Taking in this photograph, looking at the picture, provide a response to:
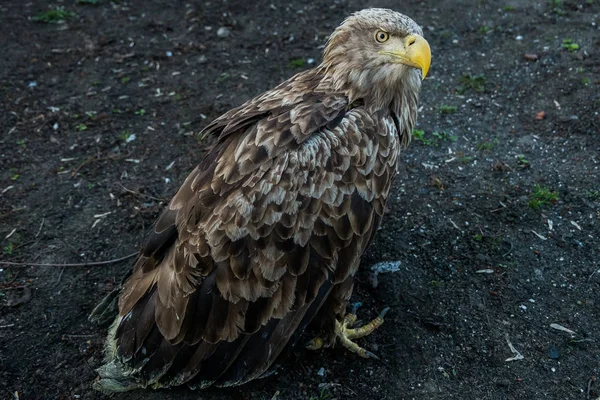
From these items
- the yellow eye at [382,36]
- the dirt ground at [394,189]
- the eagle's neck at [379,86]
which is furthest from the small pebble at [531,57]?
the yellow eye at [382,36]

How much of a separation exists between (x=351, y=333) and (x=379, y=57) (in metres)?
1.95

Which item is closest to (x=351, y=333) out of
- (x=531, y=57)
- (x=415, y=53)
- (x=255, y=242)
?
(x=255, y=242)

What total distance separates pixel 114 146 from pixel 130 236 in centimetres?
145

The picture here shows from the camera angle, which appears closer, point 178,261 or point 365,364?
point 178,261

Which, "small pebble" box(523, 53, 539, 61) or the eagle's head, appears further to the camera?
"small pebble" box(523, 53, 539, 61)

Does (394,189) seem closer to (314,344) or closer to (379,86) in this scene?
(379,86)

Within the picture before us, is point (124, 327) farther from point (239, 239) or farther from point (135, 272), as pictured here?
point (239, 239)

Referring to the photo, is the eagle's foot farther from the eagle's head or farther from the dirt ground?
the eagle's head

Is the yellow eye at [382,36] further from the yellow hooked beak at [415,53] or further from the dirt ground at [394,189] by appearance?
the dirt ground at [394,189]

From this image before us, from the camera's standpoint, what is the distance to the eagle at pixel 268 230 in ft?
10.9

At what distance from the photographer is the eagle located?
3320mm

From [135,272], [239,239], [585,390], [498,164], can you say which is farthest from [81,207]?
[585,390]

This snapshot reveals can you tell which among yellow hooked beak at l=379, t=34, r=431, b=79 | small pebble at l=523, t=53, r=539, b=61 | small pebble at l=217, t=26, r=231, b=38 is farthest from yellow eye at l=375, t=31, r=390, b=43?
small pebble at l=217, t=26, r=231, b=38

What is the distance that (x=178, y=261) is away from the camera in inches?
133
